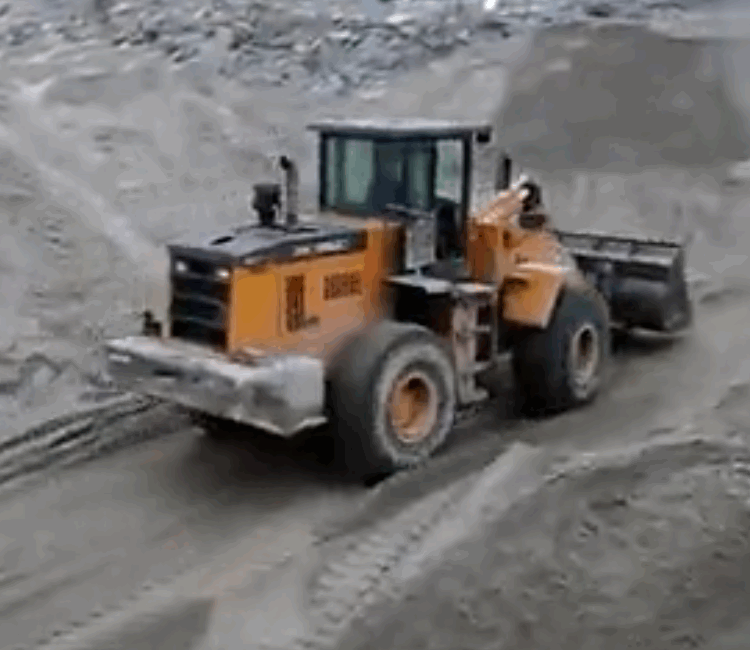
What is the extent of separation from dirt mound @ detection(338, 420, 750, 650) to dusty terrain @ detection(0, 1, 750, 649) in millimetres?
19

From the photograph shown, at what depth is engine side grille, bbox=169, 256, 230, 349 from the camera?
9.24 metres

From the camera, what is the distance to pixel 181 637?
300 inches

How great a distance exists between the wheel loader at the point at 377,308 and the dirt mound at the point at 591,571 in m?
1.05

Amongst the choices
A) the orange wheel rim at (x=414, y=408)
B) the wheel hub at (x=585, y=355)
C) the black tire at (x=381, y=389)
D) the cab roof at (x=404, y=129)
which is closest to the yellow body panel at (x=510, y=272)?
the wheel hub at (x=585, y=355)

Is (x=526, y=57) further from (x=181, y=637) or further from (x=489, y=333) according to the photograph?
(x=181, y=637)

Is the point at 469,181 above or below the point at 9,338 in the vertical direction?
above

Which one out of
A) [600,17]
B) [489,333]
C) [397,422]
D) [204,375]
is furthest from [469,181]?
[600,17]

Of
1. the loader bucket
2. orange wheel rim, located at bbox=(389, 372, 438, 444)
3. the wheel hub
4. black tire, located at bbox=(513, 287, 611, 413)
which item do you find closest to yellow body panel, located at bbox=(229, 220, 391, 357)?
orange wheel rim, located at bbox=(389, 372, 438, 444)

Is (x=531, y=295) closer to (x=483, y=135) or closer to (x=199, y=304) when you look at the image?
(x=483, y=135)

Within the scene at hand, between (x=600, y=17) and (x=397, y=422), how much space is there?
1109 centimetres

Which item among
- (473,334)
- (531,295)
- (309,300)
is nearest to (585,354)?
(531,295)

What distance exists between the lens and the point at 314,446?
9961 millimetres

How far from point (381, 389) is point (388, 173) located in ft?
5.40

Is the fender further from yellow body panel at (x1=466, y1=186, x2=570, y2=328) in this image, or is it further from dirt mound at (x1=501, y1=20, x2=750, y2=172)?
dirt mound at (x1=501, y1=20, x2=750, y2=172)
